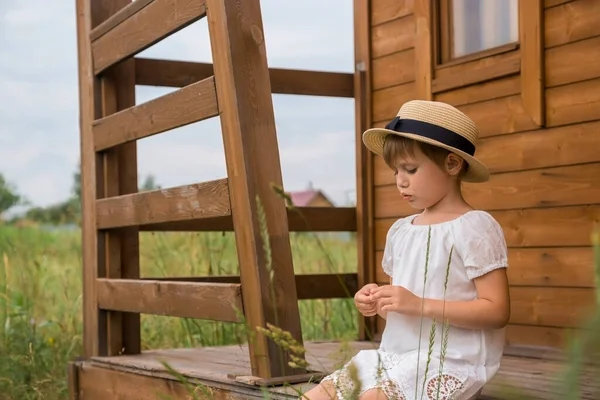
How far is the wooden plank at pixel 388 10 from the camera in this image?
4938 mm

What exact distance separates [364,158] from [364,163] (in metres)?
0.03

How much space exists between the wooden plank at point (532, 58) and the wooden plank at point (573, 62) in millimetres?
41

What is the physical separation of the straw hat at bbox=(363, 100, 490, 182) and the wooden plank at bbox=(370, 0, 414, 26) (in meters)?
2.30

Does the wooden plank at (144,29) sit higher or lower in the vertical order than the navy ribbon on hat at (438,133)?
higher

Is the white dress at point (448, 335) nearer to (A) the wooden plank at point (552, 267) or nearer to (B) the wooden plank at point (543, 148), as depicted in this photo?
(A) the wooden plank at point (552, 267)

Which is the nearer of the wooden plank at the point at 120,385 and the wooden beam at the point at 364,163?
the wooden plank at the point at 120,385

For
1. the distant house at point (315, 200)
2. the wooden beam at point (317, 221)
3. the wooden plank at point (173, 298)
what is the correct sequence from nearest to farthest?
1. the wooden plank at point (173, 298)
2. the wooden beam at point (317, 221)
3. the distant house at point (315, 200)

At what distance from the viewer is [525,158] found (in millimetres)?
4211

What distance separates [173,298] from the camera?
3754mm

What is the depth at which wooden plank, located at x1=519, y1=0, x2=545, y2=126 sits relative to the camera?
13.2ft

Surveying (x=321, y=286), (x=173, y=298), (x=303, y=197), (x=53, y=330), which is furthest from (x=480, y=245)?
(x=303, y=197)

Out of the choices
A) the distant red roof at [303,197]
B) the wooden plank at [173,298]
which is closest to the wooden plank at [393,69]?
the wooden plank at [173,298]

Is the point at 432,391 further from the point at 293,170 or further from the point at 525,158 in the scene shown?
the point at 293,170

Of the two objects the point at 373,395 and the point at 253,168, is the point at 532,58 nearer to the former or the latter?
the point at 253,168
